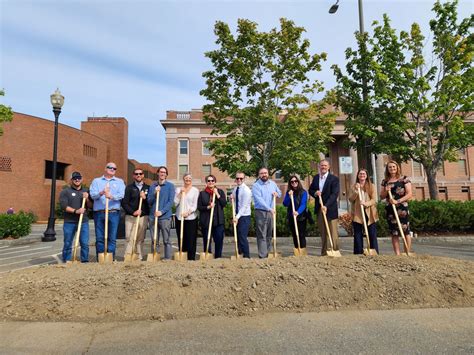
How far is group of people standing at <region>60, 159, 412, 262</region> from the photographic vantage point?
5902mm

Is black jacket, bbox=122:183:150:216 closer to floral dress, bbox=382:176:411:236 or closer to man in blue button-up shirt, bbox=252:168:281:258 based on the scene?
man in blue button-up shirt, bbox=252:168:281:258

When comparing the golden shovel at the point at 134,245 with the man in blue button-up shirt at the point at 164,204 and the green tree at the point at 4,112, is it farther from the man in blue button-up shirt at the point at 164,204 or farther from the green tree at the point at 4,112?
the green tree at the point at 4,112

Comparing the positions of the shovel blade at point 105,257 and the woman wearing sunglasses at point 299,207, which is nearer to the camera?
the shovel blade at point 105,257

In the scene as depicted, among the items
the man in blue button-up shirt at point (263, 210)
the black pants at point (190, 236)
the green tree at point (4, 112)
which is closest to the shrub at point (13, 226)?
the green tree at point (4, 112)

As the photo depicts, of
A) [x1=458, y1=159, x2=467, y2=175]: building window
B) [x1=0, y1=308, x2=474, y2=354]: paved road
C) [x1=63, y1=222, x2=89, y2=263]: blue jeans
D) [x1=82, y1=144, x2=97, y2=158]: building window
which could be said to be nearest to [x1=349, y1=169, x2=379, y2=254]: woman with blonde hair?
[x1=0, y1=308, x2=474, y2=354]: paved road

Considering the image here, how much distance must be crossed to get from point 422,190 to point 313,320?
42.3m

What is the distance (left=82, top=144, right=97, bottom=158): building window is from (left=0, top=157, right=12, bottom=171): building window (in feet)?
28.7

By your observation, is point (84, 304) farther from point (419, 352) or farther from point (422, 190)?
point (422, 190)

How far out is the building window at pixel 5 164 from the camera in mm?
29297

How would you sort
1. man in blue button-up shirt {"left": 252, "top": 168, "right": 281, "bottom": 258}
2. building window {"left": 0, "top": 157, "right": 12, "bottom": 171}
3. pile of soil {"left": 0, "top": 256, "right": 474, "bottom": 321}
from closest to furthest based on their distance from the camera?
pile of soil {"left": 0, "top": 256, "right": 474, "bottom": 321}, man in blue button-up shirt {"left": 252, "top": 168, "right": 281, "bottom": 258}, building window {"left": 0, "top": 157, "right": 12, "bottom": 171}

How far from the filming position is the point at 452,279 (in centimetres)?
405

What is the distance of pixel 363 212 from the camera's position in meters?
5.88

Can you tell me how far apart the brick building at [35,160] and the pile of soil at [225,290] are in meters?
31.4

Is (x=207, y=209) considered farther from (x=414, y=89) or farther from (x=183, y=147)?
(x=183, y=147)
